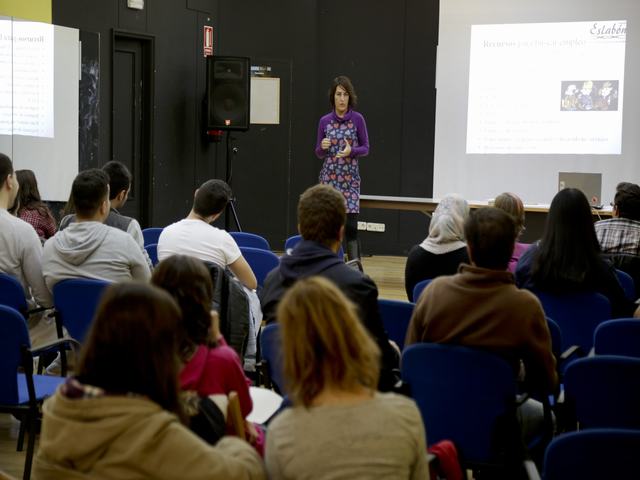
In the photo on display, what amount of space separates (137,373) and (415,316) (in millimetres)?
1571

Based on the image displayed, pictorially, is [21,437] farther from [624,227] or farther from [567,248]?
[624,227]

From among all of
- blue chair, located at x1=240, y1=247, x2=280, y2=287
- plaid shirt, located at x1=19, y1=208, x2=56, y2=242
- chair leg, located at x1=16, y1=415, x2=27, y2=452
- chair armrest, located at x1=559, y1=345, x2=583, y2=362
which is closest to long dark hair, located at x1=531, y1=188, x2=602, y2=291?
chair armrest, located at x1=559, y1=345, x2=583, y2=362

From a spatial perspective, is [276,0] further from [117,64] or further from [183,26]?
[117,64]

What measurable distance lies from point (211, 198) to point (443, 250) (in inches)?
46.9

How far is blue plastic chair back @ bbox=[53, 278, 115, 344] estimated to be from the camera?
3742 mm

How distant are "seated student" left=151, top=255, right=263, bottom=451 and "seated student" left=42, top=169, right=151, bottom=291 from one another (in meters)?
1.83

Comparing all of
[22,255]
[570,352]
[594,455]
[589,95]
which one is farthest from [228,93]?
[594,455]

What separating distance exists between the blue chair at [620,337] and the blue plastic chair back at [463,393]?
0.54 meters

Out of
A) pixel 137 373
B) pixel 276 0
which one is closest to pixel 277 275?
pixel 137 373

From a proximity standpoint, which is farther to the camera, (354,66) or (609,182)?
(354,66)

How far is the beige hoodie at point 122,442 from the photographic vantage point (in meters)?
1.64

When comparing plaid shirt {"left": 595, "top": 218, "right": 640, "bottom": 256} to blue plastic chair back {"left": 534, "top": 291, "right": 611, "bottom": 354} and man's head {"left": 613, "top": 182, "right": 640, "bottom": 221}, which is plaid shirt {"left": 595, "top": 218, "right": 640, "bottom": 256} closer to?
man's head {"left": 613, "top": 182, "right": 640, "bottom": 221}

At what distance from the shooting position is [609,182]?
29.5 feet

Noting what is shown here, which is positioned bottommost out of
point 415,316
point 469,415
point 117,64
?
point 469,415
